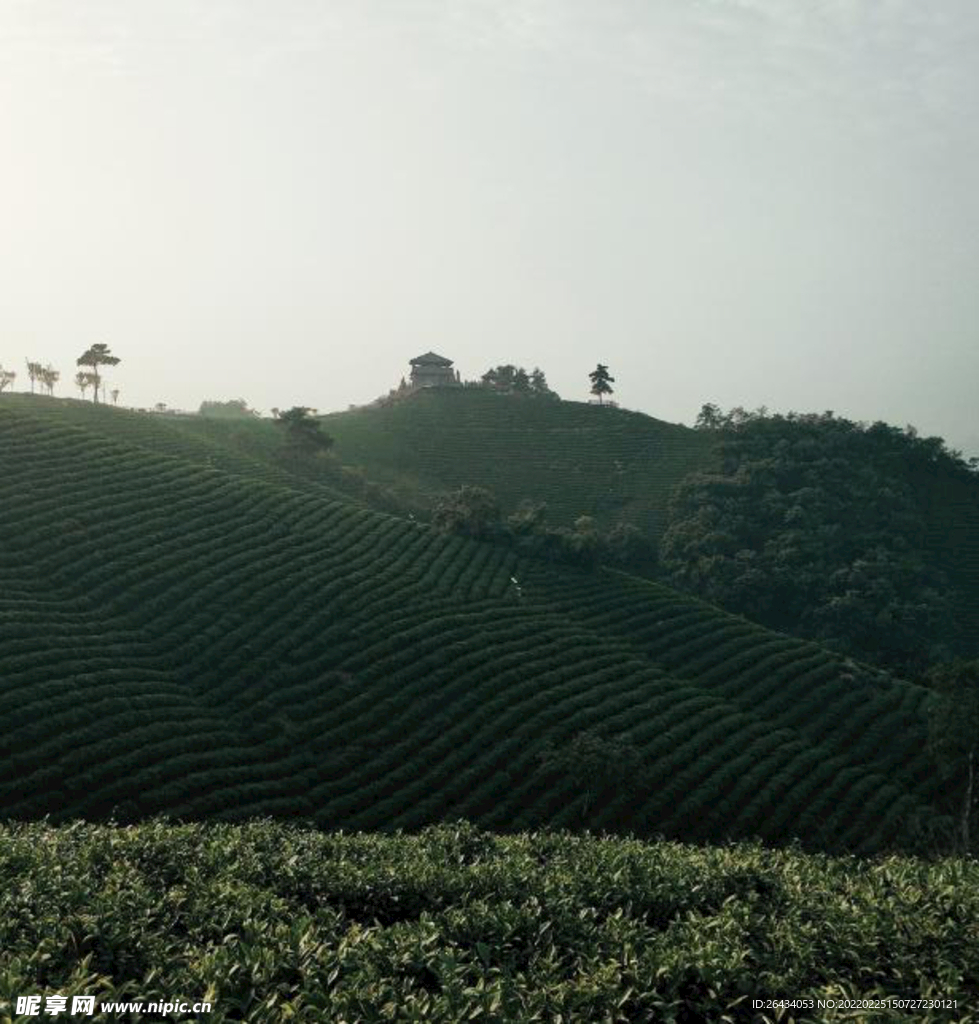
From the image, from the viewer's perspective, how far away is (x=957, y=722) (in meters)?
35.2

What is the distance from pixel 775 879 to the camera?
11992 millimetres

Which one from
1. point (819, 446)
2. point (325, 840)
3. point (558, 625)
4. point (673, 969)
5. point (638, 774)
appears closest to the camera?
point (673, 969)

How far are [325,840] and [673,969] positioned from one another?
21.0 feet

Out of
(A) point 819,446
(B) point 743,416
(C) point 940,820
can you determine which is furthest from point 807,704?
(B) point 743,416

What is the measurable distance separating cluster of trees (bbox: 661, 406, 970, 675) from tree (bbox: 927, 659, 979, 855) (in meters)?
29.6

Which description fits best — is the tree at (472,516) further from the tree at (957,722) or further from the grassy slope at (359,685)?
the tree at (957,722)

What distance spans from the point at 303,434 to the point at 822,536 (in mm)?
49747

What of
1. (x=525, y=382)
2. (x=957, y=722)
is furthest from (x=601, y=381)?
(x=957, y=722)

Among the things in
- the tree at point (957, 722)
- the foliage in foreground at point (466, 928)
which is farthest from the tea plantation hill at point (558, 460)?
the foliage in foreground at point (466, 928)

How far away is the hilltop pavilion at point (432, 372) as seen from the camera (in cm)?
12731

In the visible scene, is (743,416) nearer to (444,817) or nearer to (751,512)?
(751,512)

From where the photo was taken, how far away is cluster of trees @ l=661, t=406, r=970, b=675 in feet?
224

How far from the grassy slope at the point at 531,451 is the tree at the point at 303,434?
931 centimetres

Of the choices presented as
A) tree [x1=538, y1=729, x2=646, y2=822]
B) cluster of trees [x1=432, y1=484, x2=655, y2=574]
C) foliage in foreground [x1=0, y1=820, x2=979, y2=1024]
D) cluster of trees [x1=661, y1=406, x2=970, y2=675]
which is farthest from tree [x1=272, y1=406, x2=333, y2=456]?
foliage in foreground [x1=0, y1=820, x2=979, y2=1024]
